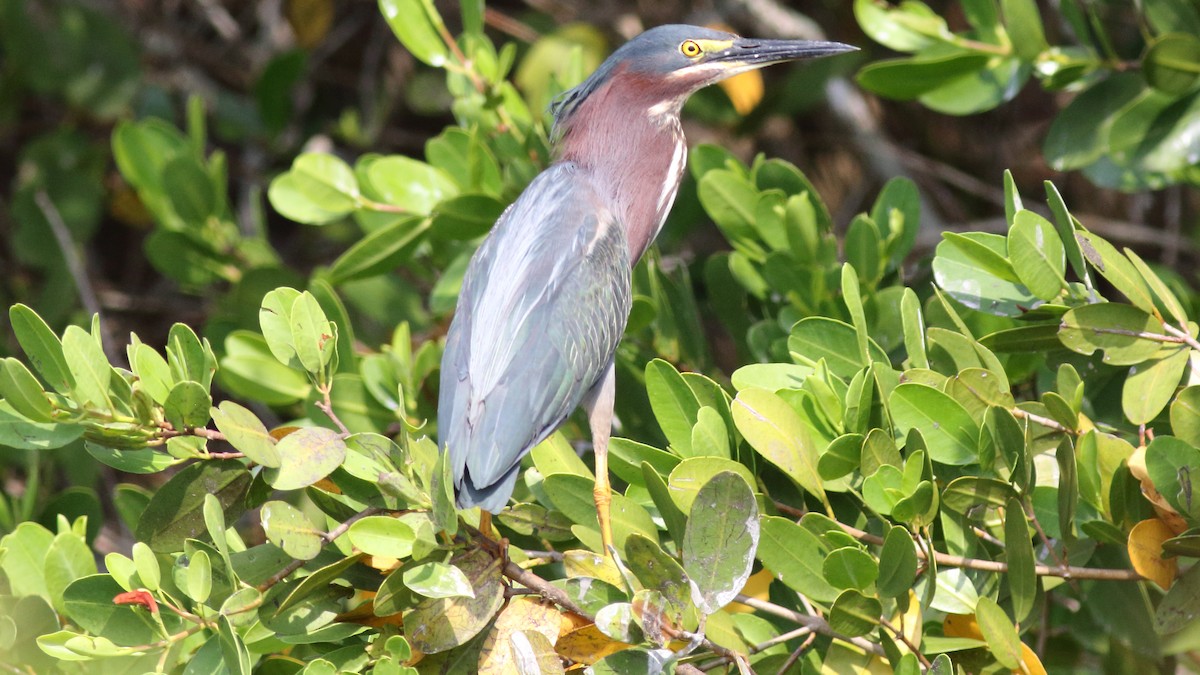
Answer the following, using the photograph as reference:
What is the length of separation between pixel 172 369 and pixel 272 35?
271 cm

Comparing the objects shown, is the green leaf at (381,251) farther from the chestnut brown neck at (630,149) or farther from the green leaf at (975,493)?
the green leaf at (975,493)

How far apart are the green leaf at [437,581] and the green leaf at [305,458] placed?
0.57 feet

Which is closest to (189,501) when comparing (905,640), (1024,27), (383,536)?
(383,536)

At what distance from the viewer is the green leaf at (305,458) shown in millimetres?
1456

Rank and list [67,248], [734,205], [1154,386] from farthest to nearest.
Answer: [67,248], [734,205], [1154,386]

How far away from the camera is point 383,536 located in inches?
57.9

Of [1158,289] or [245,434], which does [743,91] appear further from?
[245,434]

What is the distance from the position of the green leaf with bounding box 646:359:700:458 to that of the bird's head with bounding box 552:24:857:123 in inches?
34.1

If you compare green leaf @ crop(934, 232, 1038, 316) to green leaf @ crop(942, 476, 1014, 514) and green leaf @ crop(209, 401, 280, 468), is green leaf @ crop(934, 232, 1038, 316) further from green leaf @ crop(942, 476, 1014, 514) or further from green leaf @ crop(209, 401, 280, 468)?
green leaf @ crop(209, 401, 280, 468)

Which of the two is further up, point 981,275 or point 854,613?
point 981,275

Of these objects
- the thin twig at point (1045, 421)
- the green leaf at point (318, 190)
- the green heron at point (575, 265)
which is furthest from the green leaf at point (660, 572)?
the green leaf at point (318, 190)

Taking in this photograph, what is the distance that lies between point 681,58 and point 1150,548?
136 centimetres

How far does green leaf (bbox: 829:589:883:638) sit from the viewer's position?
57.1 inches

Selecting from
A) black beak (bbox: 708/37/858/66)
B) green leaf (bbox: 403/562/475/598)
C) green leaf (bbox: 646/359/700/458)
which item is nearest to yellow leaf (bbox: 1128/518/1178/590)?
green leaf (bbox: 646/359/700/458)
